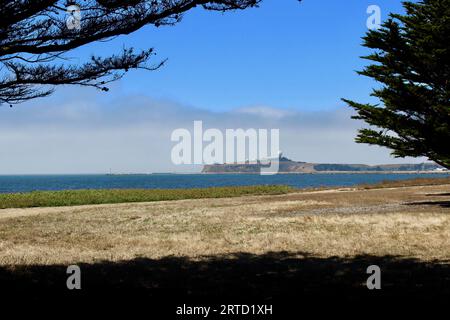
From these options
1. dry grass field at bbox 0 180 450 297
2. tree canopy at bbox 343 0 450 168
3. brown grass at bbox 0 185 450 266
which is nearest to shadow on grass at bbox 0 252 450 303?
dry grass field at bbox 0 180 450 297

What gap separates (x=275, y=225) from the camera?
704 inches

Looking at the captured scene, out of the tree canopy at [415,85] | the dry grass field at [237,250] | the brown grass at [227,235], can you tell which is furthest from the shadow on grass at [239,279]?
the tree canopy at [415,85]

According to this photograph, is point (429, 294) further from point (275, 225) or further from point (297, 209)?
point (297, 209)

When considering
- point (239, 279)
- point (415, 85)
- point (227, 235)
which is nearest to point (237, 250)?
point (227, 235)

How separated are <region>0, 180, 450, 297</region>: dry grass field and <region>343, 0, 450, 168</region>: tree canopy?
141 inches

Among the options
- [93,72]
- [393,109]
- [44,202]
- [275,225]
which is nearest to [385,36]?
[393,109]

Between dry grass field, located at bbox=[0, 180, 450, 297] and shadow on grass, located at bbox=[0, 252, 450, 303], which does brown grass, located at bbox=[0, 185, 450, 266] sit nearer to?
dry grass field, located at bbox=[0, 180, 450, 297]

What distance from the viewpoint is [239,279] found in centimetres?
868

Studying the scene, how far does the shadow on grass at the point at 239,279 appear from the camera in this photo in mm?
7402

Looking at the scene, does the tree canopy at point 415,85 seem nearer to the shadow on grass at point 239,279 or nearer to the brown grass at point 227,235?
the brown grass at point 227,235

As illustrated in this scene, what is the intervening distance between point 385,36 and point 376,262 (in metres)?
16.2

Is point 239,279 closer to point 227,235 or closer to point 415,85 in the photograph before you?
point 227,235

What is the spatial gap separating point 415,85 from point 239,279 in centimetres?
1835

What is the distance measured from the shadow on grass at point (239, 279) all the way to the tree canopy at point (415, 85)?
46.0 feet
